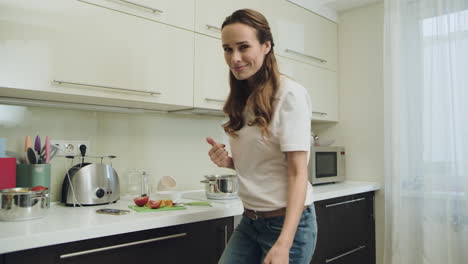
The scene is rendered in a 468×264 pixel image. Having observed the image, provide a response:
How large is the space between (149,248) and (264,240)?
0.46 meters

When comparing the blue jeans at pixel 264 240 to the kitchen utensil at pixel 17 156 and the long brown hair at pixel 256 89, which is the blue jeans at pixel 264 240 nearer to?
the long brown hair at pixel 256 89

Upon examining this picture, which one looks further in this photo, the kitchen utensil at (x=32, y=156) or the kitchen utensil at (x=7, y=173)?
the kitchen utensil at (x=32, y=156)

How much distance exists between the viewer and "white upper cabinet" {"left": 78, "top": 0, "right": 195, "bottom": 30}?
1.63 metres

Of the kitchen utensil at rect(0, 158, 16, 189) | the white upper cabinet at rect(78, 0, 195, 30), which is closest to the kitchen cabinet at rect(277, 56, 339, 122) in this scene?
the white upper cabinet at rect(78, 0, 195, 30)

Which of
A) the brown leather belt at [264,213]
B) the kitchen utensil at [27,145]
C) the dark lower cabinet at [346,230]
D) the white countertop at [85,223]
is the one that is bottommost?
the dark lower cabinet at [346,230]

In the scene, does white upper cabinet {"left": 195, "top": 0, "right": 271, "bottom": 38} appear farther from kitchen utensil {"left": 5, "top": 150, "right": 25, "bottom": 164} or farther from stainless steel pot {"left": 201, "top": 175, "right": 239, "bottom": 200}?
kitchen utensil {"left": 5, "top": 150, "right": 25, "bottom": 164}

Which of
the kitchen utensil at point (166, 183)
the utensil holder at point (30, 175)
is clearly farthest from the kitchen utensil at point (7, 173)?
the kitchen utensil at point (166, 183)

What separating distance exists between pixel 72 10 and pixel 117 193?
80cm

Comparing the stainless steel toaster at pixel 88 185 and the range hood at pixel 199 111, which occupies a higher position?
the range hood at pixel 199 111

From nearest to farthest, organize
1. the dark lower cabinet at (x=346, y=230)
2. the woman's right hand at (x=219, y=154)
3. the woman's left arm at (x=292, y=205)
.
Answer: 1. the woman's left arm at (x=292, y=205)
2. the woman's right hand at (x=219, y=154)
3. the dark lower cabinet at (x=346, y=230)

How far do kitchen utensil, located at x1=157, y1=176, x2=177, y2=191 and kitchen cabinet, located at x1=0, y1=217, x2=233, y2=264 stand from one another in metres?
0.54

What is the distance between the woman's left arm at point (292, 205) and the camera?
39.8 inches

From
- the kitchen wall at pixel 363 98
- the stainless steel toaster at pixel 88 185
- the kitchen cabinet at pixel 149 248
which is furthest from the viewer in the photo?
the kitchen wall at pixel 363 98

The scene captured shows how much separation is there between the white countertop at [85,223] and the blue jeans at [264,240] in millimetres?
292
